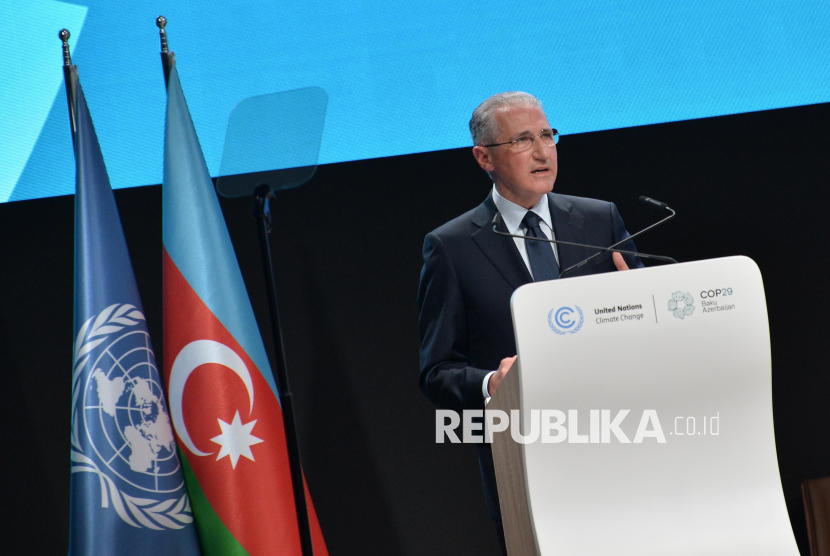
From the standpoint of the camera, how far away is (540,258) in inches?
75.7

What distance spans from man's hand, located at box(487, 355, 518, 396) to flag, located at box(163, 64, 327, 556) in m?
0.93

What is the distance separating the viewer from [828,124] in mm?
2969

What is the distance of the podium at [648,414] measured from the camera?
1.29 metres

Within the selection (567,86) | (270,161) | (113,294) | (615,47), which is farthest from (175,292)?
(615,47)

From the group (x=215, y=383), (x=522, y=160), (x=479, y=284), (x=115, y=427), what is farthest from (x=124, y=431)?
(x=522, y=160)

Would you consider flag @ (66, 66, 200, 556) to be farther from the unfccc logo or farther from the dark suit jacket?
the unfccc logo

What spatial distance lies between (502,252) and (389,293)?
1.12m

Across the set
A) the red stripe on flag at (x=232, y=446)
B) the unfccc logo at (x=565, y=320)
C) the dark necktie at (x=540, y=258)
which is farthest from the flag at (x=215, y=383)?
the unfccc logo at (x=565, y=320)

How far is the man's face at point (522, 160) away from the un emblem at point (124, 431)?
47.9 inches

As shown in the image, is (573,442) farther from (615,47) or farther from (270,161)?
(615,47)

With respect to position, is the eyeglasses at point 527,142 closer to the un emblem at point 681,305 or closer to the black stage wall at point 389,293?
the un emblem at point 681,305

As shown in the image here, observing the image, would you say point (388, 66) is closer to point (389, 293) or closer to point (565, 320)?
point (389, 293)

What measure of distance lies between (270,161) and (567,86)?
4.29 feet

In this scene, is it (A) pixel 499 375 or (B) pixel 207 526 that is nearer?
(A) pixel 499 375
